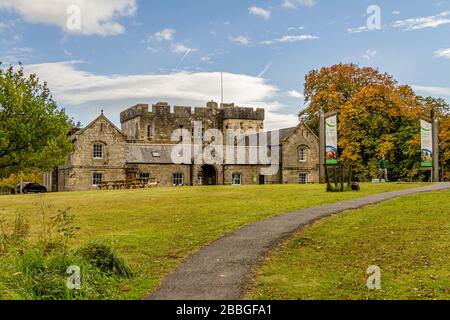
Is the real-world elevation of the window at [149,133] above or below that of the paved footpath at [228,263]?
above

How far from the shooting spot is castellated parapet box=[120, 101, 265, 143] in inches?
2923

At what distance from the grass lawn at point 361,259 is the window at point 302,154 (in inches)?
1763

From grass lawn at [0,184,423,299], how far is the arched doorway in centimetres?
3160

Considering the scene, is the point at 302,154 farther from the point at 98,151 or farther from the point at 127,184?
the point at 127,184

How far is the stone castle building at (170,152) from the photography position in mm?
55125

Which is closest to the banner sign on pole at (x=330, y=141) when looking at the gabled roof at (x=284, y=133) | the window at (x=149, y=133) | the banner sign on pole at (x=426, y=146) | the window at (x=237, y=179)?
the banner sign on pole at (x=426, y=146)

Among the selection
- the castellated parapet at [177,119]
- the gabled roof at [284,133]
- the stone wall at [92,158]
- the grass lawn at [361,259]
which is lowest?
the grass lawn at [361,259]

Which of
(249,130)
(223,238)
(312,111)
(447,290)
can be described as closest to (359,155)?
(312,111)

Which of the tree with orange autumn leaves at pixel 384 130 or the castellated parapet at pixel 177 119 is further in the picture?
the castellated parapet at pixel 177 119

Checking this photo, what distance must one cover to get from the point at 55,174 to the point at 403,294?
55521 millimetres

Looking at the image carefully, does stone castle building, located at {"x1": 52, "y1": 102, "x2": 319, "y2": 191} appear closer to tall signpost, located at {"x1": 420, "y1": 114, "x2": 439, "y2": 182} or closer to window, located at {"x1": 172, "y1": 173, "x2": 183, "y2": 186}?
window, located at {"x1": 172, "y1": 173, "x2": 183, "y2": 186}

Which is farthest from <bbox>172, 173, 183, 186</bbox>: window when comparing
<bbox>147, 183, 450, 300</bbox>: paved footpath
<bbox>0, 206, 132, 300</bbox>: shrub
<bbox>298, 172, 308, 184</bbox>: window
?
<bbox>0, 206, 132, 300</bbox>: shrub

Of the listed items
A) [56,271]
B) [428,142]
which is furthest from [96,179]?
[56,271]

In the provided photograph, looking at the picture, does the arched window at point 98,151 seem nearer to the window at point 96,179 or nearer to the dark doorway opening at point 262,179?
the window at point 96,179
